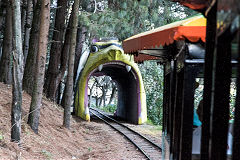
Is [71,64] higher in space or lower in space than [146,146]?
higher

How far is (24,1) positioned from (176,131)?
14.7 metres

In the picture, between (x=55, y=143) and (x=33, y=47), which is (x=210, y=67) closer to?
(x=55, y=143)

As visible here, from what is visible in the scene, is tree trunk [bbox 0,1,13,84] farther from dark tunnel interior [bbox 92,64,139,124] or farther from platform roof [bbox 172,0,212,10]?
platform roof [bbox 172,0,212,10]

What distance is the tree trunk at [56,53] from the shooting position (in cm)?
1933

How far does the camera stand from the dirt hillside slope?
8.86m

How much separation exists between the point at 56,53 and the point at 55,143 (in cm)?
905

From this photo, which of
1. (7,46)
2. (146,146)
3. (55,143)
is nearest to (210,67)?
(55,143)

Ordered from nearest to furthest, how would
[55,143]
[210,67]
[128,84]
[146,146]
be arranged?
[210,67]
[55,143]
[146,146]
[128,84]

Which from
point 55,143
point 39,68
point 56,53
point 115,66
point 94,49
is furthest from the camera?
point 115,66

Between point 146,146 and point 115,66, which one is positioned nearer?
point 146,146

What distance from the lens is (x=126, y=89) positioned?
2595cm

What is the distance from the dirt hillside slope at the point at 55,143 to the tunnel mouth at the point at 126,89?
5.28 metres

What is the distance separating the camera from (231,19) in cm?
248

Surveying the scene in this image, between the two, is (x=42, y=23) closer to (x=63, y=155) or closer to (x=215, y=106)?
(x=63, y=155)
